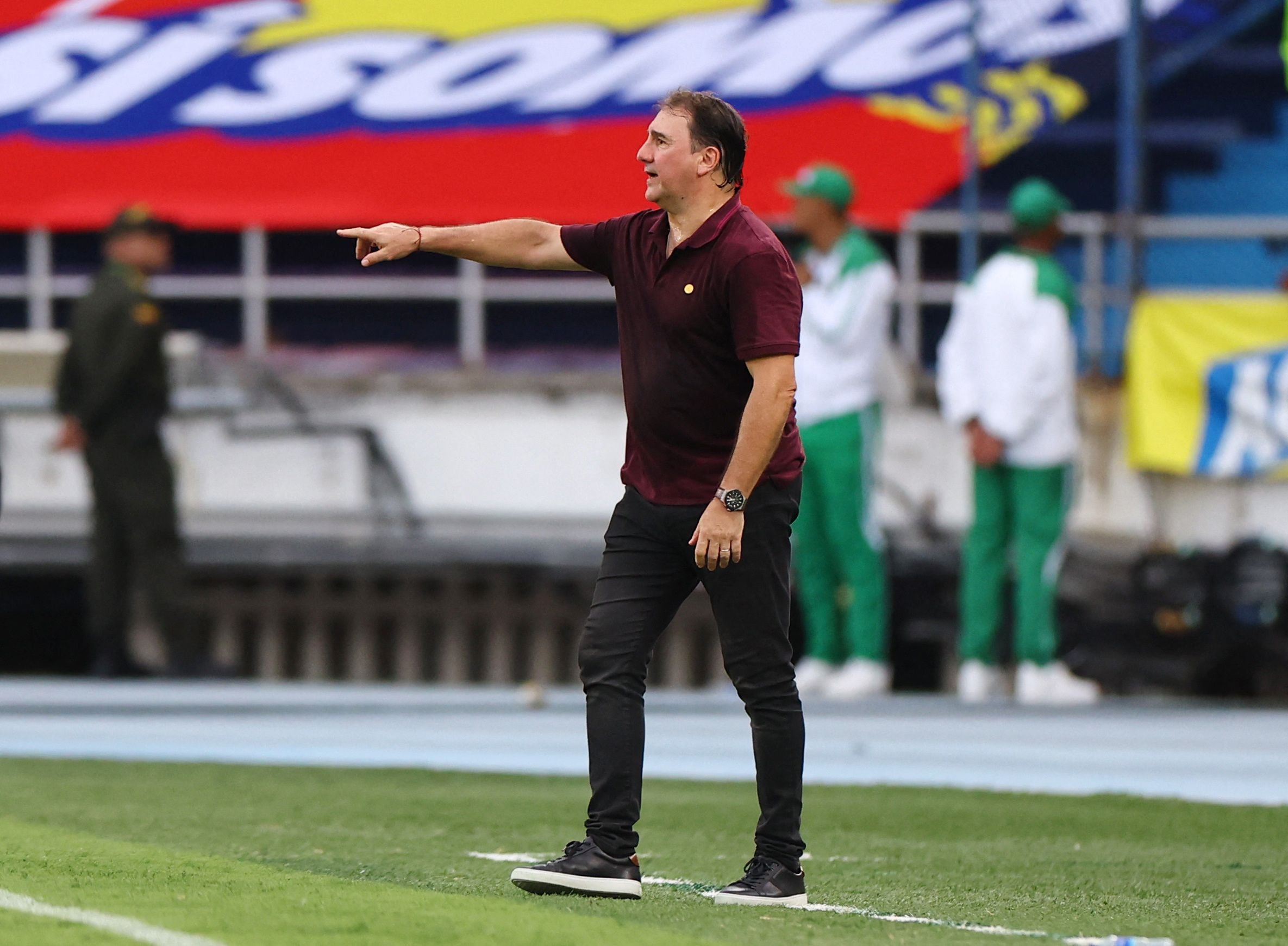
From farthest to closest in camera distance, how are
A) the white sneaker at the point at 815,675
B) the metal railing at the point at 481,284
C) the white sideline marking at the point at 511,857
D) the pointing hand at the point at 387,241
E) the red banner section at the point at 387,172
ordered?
the red banner section at the point at 387,172, the metal railing at the point at 481,284, the white sneaker at the point at 815,675, the white sideline marking at the point at 511,857, the pointing hand at the point at 387,241

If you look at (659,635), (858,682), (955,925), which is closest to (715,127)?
(659,635)

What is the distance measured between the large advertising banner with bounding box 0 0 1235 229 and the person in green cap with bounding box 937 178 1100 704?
Result: 5.83 feet

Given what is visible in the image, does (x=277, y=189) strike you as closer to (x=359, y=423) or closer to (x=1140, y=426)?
(x=359, y=423)

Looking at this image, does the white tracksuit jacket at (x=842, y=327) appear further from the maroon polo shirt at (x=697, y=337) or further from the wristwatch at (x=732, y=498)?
the wristwatch at (x=732, y=498)

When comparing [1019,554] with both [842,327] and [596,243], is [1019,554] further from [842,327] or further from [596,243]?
[596,243]

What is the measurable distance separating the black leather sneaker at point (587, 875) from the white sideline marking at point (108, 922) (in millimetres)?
926

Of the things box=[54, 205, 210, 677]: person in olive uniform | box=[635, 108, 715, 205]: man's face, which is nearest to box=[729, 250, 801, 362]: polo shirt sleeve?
box=[635, 108, 715, 205]: man's face

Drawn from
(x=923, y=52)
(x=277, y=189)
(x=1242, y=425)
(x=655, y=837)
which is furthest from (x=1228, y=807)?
(x=277, y=189)

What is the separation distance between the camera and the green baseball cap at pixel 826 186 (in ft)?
35.7

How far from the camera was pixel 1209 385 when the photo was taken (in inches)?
472

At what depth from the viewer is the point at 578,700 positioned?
1111 cm

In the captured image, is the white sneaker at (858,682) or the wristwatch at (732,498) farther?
the white sneaker at (858,682)

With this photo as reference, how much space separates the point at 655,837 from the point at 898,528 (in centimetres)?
556

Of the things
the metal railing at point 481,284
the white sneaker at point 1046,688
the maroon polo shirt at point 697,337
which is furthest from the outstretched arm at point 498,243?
the metal railing at point 481,284
